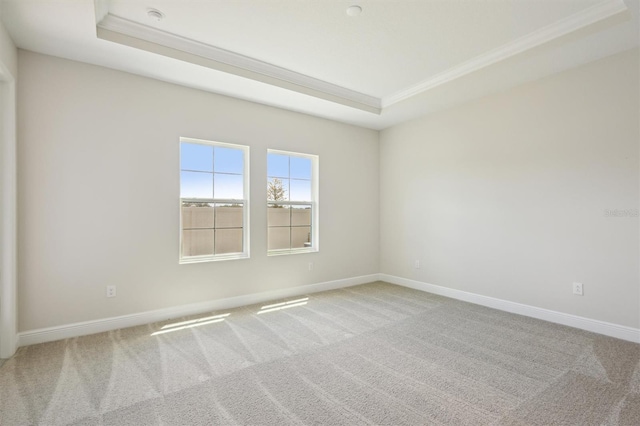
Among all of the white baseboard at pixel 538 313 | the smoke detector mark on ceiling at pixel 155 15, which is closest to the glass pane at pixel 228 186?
the smoke detector mark on ceiling at pixel 155 15

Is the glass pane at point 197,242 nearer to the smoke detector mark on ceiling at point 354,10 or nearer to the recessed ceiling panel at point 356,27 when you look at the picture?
the recessed ceiling panel at point 356,27

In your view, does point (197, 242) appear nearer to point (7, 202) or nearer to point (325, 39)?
point (7, 202)

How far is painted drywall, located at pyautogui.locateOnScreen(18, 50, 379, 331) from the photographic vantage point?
9.20 ft

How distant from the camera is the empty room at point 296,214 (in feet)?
7.05

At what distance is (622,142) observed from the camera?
2922 millimetres

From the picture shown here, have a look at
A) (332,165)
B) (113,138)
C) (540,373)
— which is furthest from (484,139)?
(113,138)

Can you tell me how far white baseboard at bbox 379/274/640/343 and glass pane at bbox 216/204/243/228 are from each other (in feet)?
9.15

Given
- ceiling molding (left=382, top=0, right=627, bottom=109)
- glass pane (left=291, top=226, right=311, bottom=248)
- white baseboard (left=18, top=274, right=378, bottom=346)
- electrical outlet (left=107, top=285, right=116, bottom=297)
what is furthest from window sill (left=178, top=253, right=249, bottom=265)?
ceiling molding (left=382, top=0, right=627, bottom=109)

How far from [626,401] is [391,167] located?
389 centimetres

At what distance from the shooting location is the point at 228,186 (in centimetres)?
396

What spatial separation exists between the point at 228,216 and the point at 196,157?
2.68 ft

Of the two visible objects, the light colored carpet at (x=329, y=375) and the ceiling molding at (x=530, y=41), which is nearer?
the light colored carpet at (x=329, y=375)

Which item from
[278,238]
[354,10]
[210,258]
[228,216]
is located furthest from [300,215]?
[354,10]

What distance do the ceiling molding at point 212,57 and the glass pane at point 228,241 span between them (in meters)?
1.87
